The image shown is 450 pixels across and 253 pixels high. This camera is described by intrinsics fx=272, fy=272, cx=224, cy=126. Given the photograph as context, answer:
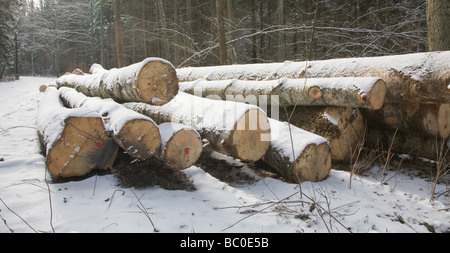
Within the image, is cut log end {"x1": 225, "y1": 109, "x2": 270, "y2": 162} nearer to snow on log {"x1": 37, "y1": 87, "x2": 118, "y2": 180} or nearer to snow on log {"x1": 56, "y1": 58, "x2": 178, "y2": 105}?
snow on log {"x1": 56, "y1": 58, "x2": 178, "y2": 105}

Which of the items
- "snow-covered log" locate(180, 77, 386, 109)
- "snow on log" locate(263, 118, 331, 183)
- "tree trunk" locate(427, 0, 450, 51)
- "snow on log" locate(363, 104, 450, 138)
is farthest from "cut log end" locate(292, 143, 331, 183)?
"tree trunk" locate(427, 0, 450, 51)

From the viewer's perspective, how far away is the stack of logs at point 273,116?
9.83ft

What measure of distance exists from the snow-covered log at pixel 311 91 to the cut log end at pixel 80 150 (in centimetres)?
245

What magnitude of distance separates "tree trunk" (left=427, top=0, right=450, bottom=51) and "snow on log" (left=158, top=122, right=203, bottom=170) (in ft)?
14.4

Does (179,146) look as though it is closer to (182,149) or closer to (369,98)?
(182,149)

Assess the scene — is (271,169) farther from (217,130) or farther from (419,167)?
(419,167)

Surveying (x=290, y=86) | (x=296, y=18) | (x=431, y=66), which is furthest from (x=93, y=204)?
(x=296, y=18)

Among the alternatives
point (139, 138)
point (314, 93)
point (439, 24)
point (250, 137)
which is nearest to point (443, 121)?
point (314, 93)

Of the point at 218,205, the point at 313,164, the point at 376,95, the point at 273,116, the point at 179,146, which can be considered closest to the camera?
the point at 218,205

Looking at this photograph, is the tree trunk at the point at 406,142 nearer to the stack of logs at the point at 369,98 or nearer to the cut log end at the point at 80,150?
the stack of logs at the point at 369,98

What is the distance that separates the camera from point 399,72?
3553 mm

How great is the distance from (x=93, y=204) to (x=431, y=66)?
13.3ft

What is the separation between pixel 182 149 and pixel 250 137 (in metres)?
0.81

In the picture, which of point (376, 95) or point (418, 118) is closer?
point (376, 95)
